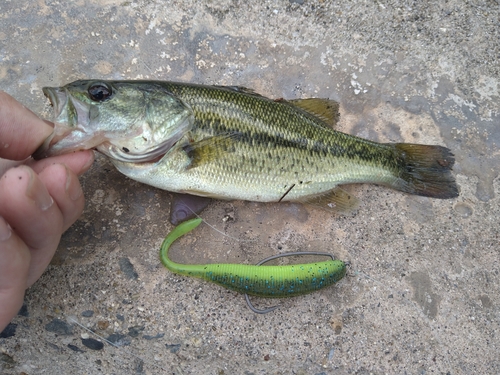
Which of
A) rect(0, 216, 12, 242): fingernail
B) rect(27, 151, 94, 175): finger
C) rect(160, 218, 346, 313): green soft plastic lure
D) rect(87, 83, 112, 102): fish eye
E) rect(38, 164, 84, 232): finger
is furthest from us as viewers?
rect(160, 218, 346, 313): green soft plastic lure

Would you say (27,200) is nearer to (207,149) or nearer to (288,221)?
(207,149)

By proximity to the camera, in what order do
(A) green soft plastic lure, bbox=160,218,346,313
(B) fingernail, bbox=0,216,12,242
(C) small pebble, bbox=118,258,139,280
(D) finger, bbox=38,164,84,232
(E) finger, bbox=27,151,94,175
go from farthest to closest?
1. (C) small pebble, bbox=118,258,139,280
2. (A) green soft plastic lure, bbox=160,218,346,313
3. (E) finger, bbox=27,151,94,175
4. (D) finger, bbox=38,164,84,232
5. (B) fingernail, bbox=0,216,12,242

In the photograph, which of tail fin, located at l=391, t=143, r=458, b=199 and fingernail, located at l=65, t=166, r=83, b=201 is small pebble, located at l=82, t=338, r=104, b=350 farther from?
tail fin, located at l=391, t=143, r=458, b=199

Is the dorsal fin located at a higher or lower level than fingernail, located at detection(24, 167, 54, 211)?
lower

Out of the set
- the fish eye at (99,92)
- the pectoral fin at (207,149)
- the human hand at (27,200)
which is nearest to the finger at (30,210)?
the human hand at (27,200)

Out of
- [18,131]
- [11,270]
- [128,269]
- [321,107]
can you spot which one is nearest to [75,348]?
[128,269]

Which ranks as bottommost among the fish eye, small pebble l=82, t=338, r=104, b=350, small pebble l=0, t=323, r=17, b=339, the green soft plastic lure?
small pebble l=82, t=338, r=104, b=350

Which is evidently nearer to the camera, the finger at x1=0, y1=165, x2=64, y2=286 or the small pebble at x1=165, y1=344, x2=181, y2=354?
the finger at x1=0, y1=165, x2=64, y2=286

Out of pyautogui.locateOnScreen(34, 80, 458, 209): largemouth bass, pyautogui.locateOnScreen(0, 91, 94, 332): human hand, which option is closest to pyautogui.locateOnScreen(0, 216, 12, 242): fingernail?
pyautogui.locateOnScreen(0, 91, 94, 332): human hand
